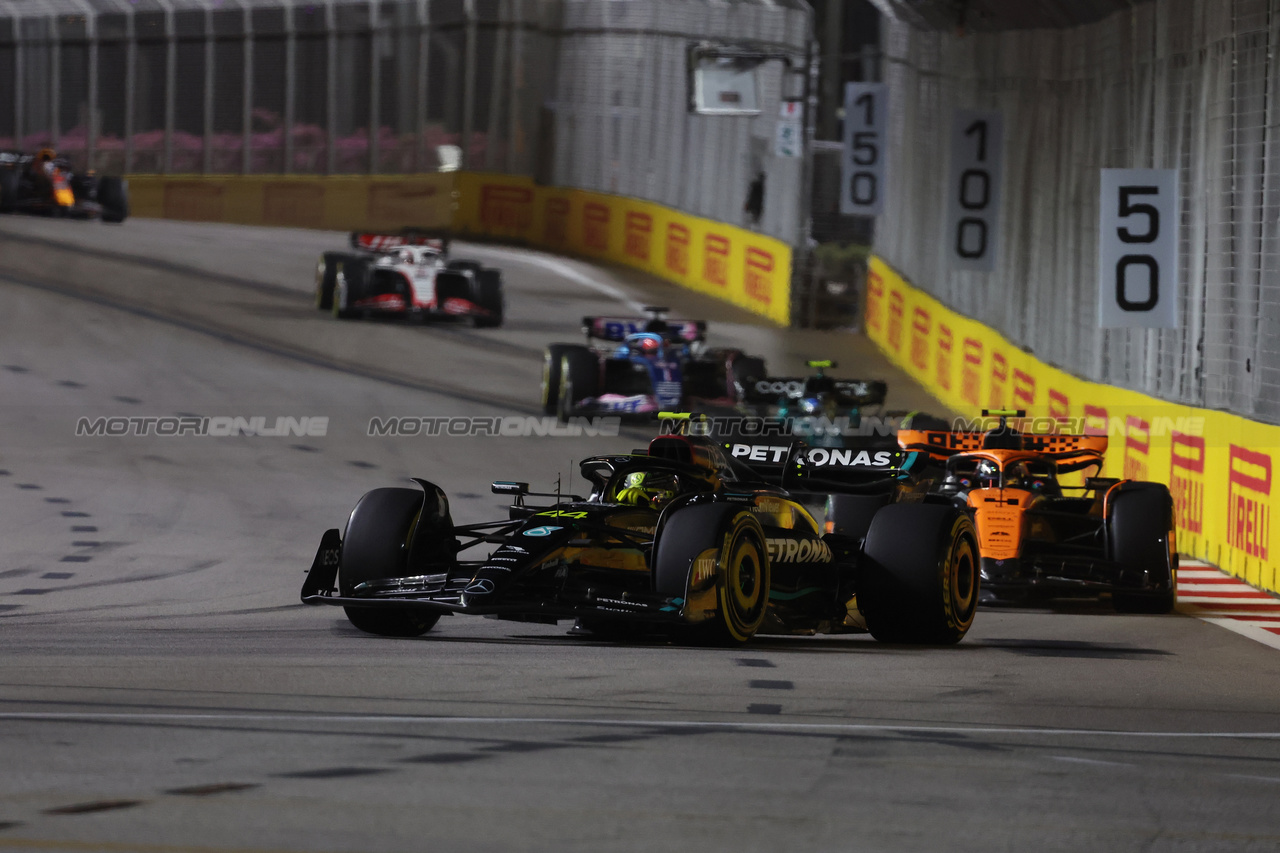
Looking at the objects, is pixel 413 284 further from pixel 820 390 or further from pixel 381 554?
pixel 381 554

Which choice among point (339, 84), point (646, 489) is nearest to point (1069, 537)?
point (646, 489)

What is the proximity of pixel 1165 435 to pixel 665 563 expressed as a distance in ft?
26.3

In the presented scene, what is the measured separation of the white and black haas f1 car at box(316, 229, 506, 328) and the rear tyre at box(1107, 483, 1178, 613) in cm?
1544

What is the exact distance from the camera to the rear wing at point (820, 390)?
61.1ft

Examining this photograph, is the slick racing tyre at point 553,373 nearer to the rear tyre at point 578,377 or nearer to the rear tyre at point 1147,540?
the rear tyre at point 578,377

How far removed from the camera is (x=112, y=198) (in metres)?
36.0

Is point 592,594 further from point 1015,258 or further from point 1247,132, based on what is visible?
point 1015,258

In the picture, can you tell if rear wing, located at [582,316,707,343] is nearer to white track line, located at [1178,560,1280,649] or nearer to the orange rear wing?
white track line, located at [1178,560,1280,649]

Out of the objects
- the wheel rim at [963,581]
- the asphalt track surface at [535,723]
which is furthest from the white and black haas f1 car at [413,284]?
the wheel rim at [963,581]

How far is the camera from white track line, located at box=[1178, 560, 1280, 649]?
1148 cm

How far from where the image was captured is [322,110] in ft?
141

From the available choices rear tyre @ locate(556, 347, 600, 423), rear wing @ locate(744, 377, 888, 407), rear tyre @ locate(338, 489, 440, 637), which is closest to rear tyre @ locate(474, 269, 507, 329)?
rear tyre @ locate(556, 347, 600, 423)

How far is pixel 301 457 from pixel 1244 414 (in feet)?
29.5

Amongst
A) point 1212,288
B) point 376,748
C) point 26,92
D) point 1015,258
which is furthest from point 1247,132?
point 26,92
